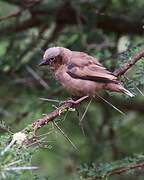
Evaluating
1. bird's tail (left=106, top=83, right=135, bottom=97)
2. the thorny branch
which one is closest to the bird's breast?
bird's tail (left=106, top=83, right=135, bottom=97)

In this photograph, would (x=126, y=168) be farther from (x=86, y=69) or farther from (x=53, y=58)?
(x=53, y=58)

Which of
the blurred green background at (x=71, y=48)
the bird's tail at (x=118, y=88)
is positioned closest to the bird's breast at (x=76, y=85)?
the bird's tail at (x=118, y=88)

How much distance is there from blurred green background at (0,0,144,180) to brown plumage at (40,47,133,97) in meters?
0.85

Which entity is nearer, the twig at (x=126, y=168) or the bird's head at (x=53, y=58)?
the twig at (x=126, y=168)

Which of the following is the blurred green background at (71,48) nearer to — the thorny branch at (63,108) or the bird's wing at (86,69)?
the bird's wing at (86,69)

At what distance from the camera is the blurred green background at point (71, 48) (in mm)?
4766

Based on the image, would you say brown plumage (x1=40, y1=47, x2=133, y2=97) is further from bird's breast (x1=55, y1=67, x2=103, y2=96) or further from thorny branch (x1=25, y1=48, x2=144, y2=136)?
thorny branch (x1=25, y1=48, x2=144, y2=136)

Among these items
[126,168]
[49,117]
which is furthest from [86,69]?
[49,117]

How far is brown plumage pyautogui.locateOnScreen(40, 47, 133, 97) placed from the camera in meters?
3.21

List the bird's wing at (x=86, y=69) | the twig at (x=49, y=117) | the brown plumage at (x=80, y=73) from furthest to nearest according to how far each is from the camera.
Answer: the bird's wing at (x=86, y=69), the brown plumage at (x=80, y=73), the twig at (x=49, y=117)

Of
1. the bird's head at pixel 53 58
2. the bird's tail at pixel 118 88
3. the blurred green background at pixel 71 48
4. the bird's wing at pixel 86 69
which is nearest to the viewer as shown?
the bird's tail at pixel 118 88

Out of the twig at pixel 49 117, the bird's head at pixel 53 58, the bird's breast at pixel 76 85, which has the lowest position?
the twig at pixel 49 117

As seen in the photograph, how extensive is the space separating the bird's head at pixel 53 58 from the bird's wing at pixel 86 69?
82mm

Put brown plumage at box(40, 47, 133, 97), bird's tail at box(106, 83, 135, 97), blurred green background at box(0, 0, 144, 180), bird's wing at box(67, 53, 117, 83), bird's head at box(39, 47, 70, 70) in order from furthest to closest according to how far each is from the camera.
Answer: blurred green background at box(0, 0, 144, 180), bird's head at box(39, 47, 70, 70), bird's wing at box(67, 53, 117, 83), brown plumage at box(40, 47, 133, 97), bird's tail at box(106, 83, 135, 97)
